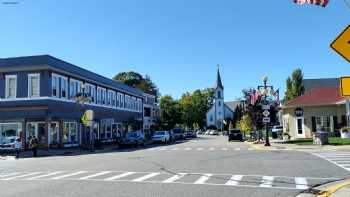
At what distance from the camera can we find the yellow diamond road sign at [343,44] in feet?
29.2

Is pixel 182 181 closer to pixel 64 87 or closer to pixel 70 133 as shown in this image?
pixel 64 87

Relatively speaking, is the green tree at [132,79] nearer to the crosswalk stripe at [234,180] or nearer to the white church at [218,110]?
the white church at [218,110]

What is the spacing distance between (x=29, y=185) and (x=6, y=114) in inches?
1217

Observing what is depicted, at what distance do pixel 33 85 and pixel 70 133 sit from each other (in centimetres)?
666

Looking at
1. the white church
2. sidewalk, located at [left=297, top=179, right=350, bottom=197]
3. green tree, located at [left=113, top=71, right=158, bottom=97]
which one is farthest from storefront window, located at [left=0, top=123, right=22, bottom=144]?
the white church

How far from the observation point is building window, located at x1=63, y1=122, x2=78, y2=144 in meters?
45.4

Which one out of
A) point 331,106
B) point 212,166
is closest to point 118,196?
point 212,166

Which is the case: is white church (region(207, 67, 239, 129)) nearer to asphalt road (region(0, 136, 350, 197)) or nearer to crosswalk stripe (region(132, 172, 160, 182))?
asphalt road (region(0, 136, 350, 197))

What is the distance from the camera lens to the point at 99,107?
55.5 m

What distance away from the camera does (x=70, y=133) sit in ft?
154

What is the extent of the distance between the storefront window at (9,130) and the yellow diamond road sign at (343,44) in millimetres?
38509

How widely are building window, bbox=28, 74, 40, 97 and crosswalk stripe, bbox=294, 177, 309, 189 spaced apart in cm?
3210

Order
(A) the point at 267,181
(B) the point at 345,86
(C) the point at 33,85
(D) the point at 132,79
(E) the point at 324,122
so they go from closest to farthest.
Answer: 1. (B) the point at 345,86
2. (A) the point at 267,181
3. (C) the point at 33,85
4. (E) the point at 324,122
5. (D) the point at 132,79

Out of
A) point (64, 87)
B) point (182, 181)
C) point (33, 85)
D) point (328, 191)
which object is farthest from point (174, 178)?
point (64, 87)
